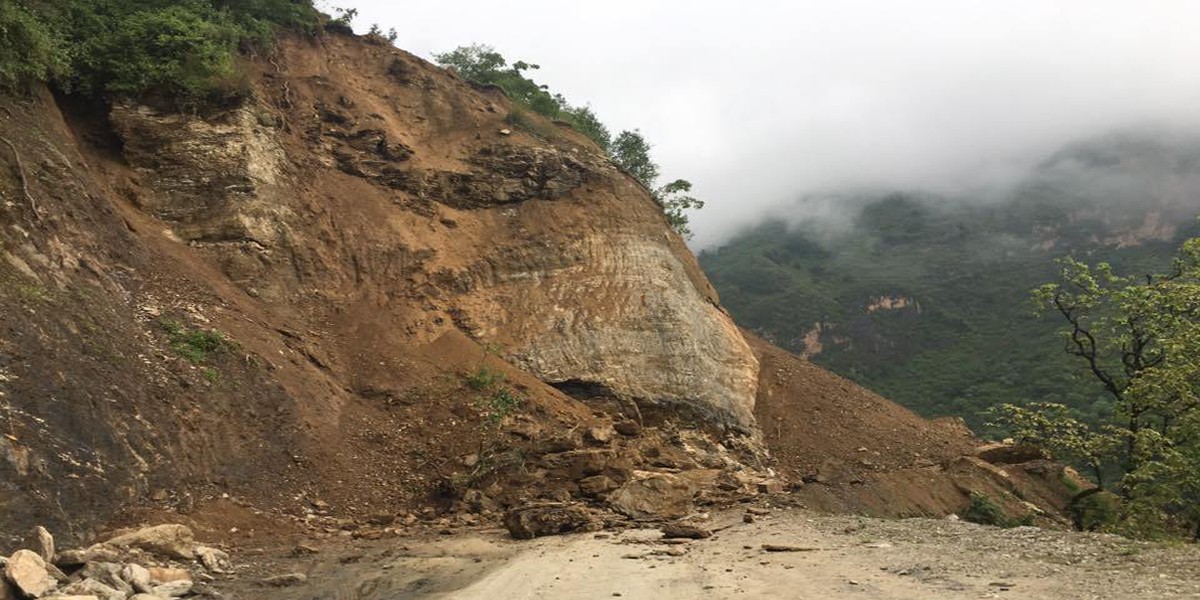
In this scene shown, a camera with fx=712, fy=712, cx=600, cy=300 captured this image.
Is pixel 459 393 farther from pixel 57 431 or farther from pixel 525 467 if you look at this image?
pixel 57 431

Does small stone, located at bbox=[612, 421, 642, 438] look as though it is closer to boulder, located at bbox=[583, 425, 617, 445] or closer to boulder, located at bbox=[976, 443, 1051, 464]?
boulder, located at bbox=[583, 425, 617, 445]

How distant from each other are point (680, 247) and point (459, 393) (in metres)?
12.8

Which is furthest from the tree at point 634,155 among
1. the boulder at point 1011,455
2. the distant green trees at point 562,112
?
the boulder at point 1011,455

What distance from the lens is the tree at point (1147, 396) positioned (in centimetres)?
1392

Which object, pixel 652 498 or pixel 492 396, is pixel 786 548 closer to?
pixel 652 498

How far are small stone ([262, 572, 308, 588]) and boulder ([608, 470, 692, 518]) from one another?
6.12 metres

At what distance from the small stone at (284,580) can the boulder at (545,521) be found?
13.7ft

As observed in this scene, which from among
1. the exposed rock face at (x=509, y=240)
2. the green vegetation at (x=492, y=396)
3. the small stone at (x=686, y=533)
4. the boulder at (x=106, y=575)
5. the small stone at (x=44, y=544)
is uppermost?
the exposed rock face at (x=509, y=240)

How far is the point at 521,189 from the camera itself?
84.3 feet

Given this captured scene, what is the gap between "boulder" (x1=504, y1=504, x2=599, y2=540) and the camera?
1273 cm

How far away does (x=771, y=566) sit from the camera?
30.5ft

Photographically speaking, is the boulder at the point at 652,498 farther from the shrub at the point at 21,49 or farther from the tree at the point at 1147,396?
the shrub at the point at 21,49

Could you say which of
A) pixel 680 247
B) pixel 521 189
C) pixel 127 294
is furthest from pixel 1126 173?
pixel 127 294

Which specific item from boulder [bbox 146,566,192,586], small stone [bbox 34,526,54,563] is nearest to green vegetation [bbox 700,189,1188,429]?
boulder [bbox 146,566,192,586]
